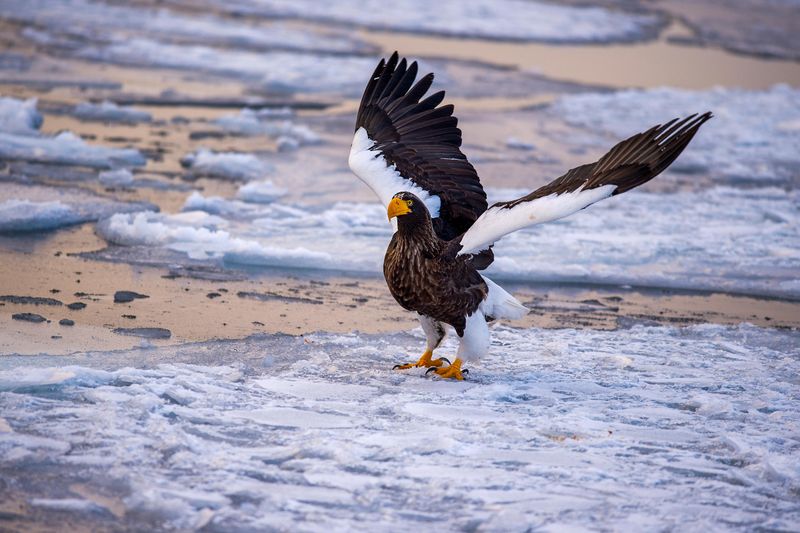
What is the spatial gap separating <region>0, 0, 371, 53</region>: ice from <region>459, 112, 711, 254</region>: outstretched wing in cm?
1212

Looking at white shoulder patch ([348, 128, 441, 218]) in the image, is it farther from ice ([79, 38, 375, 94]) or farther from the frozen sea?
ice ([79, 38, 375, 94])

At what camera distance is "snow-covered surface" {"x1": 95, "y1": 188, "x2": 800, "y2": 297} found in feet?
25.0

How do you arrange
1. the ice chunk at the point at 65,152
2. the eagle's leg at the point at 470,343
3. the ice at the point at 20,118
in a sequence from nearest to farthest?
1. the eagle's leg at the point at 470,343
2. the ice chunk at the point at 65,152
3. the ice at the point at 20,118

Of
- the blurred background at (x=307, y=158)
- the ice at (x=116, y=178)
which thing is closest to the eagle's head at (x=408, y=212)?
the blurred background at (x=307, y=158)

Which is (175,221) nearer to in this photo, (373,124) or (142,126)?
(373,124)

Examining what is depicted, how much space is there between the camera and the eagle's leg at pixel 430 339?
565 centimetres

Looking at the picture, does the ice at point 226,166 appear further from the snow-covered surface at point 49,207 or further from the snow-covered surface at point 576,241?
the snow-covered surface at point 49,207

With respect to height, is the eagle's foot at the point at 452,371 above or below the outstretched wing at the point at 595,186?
below

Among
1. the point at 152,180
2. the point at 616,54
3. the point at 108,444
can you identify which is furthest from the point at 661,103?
the point at 108,444

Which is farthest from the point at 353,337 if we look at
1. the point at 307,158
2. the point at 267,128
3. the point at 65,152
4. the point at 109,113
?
the point at 109,113

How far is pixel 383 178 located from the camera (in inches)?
242

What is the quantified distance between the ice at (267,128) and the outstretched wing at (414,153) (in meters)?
4.53

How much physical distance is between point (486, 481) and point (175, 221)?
14.6 feet

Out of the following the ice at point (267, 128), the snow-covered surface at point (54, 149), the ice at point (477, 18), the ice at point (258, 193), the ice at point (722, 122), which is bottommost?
the ice at point (258, 193)
